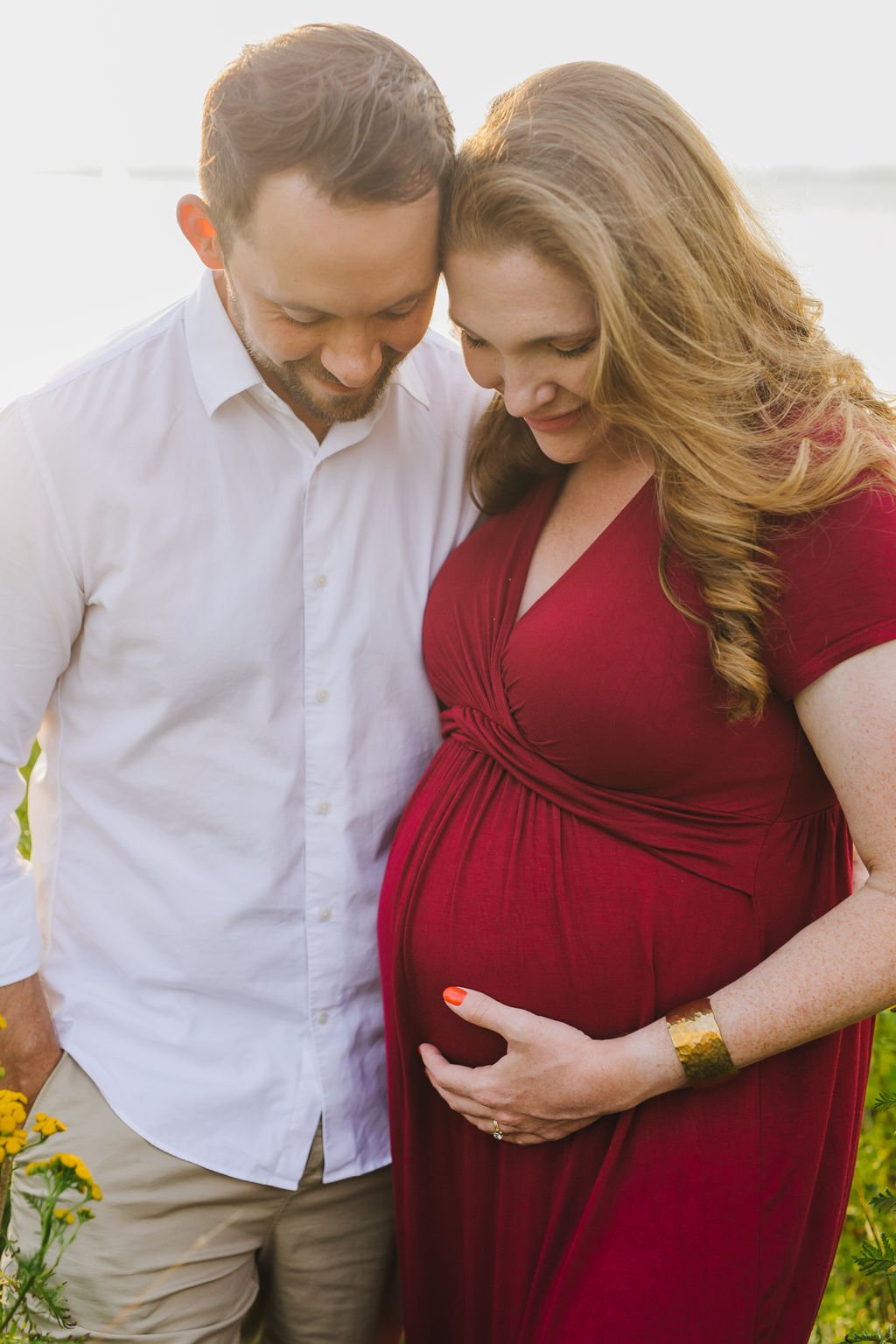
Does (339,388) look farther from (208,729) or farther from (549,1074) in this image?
(549,1074)

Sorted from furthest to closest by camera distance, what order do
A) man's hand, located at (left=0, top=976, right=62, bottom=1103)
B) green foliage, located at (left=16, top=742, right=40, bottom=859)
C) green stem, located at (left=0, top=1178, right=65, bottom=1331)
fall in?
green foliage, located at (left=16, top=742, right=40, bottom=859), man's hand, located at (left=0, top=976, right=62, bottom=1103), green stem, located at (left=0, top=1178, right=65, bottom=1331)

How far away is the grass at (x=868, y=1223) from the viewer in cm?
280

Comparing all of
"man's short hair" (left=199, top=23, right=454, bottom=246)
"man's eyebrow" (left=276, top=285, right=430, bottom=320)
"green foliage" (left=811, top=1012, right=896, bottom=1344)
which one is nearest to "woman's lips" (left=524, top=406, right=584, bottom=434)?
"man's eyebrow" (left=276, top=285, right=430, bottom=320)

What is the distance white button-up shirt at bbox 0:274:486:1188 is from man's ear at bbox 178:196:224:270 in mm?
48

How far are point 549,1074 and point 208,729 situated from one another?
73 cm

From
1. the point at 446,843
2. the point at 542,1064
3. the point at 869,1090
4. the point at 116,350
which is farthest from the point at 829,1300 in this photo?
the point at 116,350

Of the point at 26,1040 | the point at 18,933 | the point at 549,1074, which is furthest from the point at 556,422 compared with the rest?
the point at 26,1040

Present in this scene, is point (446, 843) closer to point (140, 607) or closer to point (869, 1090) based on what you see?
point (140, 607)

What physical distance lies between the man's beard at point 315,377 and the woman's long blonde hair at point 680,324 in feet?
0.73

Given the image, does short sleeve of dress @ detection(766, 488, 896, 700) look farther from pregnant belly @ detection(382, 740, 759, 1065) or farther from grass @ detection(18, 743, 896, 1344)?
grass @ detection(18, 743, 896, 1344)

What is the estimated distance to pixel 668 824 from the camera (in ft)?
6.24

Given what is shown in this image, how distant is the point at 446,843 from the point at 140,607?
59cm

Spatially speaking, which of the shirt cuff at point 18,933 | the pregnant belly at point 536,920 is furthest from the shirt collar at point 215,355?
the shirt cuff at point 18,933

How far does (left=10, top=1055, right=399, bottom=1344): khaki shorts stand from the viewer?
2041mm
